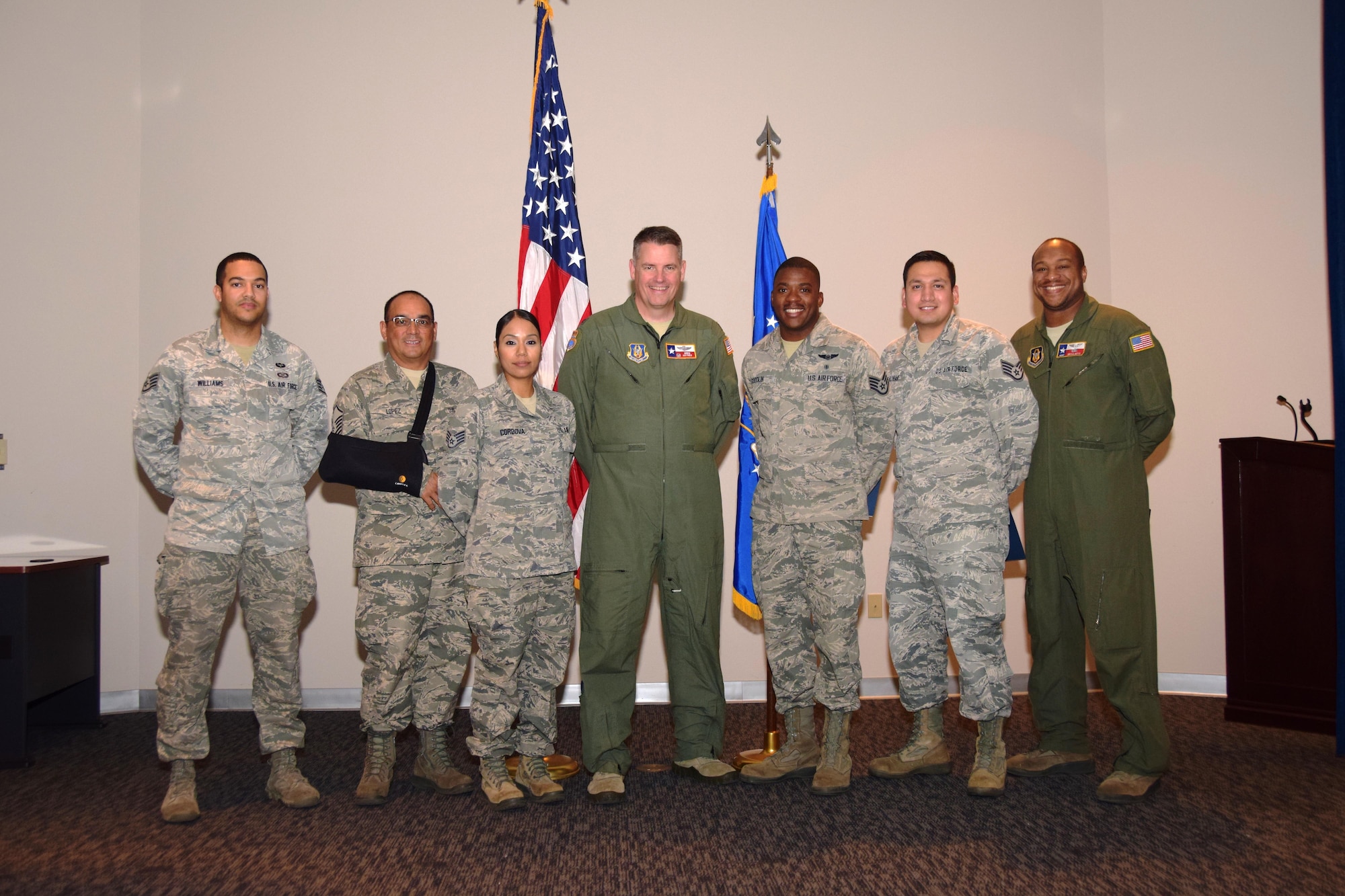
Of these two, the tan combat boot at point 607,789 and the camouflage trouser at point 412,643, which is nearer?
the tan combat boot at point 607,789

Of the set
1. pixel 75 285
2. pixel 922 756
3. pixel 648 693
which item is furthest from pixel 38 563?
pixel 922 756

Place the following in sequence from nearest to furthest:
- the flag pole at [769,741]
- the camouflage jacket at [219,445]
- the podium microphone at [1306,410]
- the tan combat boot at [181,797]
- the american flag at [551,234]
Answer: the tan combat boot at [181,797] < the camouflage jacket at [219,445] < the flag pole at [769,741] < the american flag at [551,234] < the podium microphone at [1306,410]

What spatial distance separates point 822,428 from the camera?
10.2 ft

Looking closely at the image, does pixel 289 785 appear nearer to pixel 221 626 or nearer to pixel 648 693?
pixel 221 626

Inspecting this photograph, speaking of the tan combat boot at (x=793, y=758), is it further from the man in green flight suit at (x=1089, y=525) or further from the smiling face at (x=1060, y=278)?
the smiling face at (x=1060, y=278)

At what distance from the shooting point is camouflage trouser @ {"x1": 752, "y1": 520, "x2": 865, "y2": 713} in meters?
3.06

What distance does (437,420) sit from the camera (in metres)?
3.17

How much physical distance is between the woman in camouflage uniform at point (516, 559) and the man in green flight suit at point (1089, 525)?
5.92ft

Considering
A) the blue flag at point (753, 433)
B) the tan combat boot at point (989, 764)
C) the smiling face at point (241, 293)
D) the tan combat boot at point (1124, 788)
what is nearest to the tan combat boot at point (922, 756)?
the tan combat boot at point (989, 764)

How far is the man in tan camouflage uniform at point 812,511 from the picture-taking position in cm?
307

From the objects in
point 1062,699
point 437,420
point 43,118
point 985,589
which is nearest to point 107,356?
point 43,118

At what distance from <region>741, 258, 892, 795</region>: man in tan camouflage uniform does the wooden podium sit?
2071mm

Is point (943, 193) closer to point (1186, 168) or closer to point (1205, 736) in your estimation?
point (1186, 168)

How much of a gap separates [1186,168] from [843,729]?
12.3 feet
